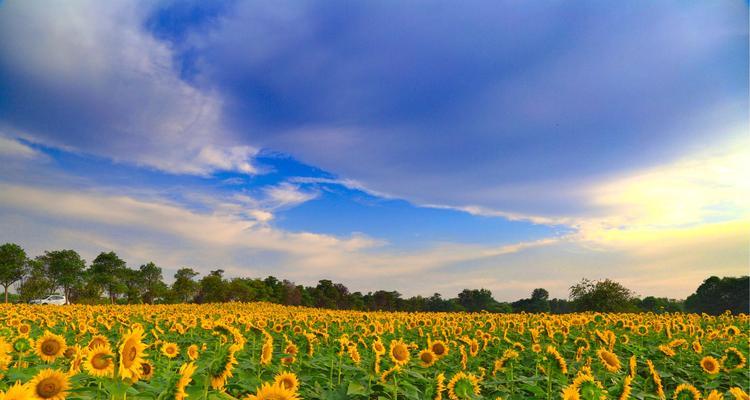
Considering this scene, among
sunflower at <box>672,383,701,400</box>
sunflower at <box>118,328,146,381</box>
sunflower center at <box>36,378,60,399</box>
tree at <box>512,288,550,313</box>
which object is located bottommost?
sunflower at <box>672,383,701,400</box>

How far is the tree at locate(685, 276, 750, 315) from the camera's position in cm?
6228

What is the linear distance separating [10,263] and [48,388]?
7799 centimetres

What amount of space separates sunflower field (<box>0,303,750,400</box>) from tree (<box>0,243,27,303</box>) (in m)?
63.1

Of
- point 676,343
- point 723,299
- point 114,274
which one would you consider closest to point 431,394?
point 676,343

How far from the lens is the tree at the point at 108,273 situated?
80125mm

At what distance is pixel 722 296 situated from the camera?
66.2 metres

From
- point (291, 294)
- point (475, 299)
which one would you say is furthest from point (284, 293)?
point (475, 299)

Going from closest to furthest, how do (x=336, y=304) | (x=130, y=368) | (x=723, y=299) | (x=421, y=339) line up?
1. (x=130, y=368)
2. (x=421, y=339)
3. (x=336, y=304)
4. (x=723, y=299)

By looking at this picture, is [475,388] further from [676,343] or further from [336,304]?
[336,304]

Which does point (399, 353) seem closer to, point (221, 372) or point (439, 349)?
point (439, 349)

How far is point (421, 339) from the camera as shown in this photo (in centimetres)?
1236

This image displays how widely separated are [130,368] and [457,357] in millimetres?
7201

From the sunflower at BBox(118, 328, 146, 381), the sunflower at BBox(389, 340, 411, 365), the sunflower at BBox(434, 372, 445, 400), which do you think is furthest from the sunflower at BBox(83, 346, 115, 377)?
the sunflower at BBox(389, 340, 411, 365)

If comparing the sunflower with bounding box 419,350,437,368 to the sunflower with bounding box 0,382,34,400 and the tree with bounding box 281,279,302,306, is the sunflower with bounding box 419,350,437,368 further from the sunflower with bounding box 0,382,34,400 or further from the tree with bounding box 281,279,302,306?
the tree with bounding box 281,279,302,306
